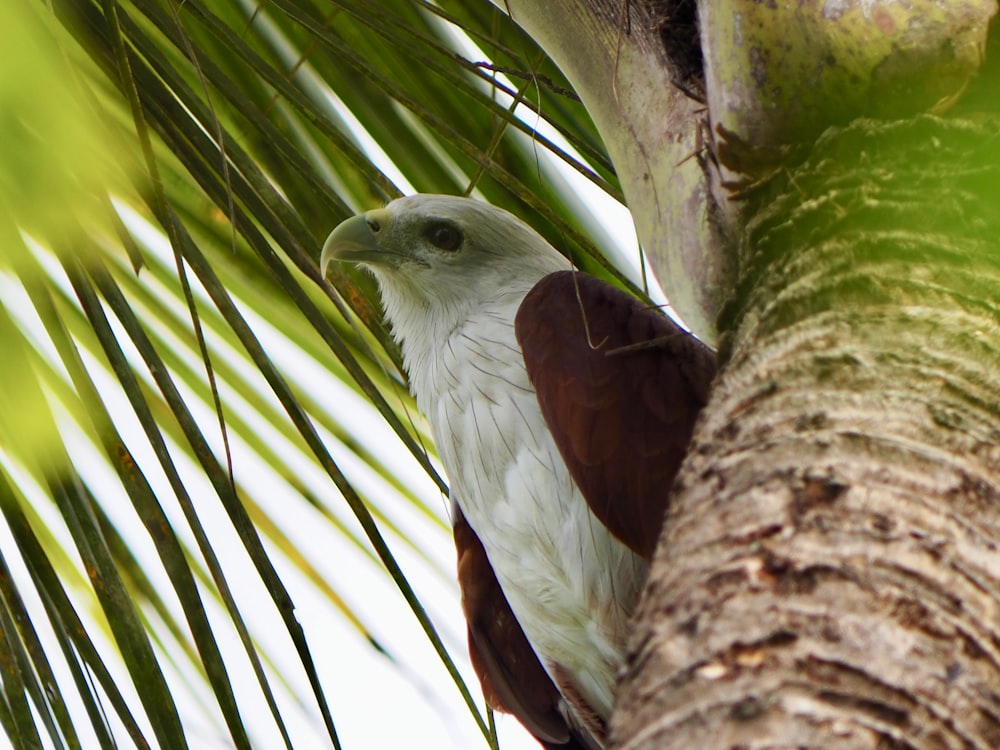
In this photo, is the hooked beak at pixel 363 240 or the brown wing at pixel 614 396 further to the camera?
the hooked beak at pixel 363 240

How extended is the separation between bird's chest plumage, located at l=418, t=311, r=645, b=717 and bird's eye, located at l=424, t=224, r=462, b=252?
65 cm

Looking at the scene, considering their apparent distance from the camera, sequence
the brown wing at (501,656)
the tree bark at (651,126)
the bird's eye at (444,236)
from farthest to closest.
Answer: the bird's eye at (444,236) < the brown wing at (501,656) < the tree bark at (651,126)

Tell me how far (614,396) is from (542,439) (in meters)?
0.32

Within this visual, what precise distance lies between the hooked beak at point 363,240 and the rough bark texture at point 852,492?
82.9 inches

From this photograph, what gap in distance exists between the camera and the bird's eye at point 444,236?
381 centimetres

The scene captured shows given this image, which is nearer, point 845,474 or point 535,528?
point 845,474

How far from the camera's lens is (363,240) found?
353 cm

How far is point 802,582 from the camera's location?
0.95m

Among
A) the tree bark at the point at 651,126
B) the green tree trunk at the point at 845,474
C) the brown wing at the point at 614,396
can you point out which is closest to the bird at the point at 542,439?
the brown wing at the point at 614,396

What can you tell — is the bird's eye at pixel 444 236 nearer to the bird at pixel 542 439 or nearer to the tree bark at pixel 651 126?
the bird at pixel 542 439

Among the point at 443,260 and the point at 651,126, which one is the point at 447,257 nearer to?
the point at 443,260

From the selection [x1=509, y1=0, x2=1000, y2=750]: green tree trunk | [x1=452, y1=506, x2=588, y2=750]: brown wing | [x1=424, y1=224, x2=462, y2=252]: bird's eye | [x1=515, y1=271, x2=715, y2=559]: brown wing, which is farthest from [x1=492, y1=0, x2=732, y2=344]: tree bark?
[x1=424, y1=224, x2=462, y2=252]: bird's eye

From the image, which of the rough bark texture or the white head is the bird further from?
the rough bark texture

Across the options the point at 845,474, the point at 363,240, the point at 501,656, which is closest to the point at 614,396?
the point at 501,656
